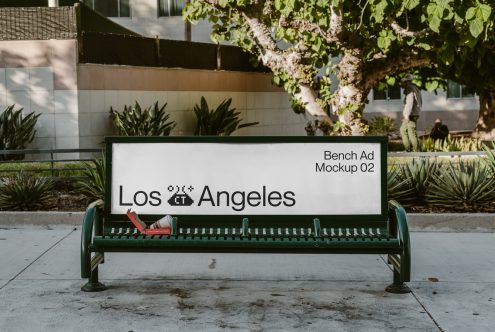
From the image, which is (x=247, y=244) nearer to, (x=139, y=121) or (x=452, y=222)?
(x=452, y=222)

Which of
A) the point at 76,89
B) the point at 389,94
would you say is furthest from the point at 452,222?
the point at 389,94

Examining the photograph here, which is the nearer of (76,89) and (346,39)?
(346,39)

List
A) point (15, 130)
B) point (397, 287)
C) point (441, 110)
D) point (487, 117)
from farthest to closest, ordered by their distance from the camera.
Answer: point (441, 110) < point (487, 117) < point (15, 130) < point (397, 287)

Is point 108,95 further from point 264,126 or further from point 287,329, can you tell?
point 287,329

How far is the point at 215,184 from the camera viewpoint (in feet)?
24.3

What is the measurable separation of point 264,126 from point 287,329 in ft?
60.2

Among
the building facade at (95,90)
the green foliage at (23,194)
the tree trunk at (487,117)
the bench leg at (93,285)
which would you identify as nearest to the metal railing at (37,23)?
the building facade at (95,90)

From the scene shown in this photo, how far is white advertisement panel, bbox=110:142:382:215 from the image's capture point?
7.37 metres

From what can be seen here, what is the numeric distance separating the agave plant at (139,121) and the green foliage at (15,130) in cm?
186

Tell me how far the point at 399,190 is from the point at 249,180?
4.43 m

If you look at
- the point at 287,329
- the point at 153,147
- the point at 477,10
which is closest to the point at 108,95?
the point at 477,10

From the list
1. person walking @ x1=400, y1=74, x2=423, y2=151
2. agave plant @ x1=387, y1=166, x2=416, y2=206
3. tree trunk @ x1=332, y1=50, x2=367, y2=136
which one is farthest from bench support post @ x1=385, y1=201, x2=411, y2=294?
person walking @ x1=400, y1=74, x2=423, y2=151

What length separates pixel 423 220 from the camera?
1035 centimetres

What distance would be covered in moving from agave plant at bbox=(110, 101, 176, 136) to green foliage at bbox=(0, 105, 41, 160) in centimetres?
186
